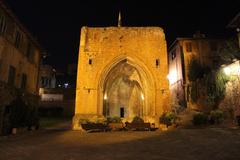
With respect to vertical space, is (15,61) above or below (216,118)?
above

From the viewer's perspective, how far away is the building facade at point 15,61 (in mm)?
13414

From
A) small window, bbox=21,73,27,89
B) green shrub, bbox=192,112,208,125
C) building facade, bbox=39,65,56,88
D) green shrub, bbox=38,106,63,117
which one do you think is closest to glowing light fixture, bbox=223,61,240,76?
green shrub, bbox=192,112,208,125

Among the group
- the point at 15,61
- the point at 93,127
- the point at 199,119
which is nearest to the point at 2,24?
the point at 15,61

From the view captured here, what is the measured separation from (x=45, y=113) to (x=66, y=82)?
2215 cm

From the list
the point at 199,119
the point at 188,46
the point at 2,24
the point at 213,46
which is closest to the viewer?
the point at 2,24

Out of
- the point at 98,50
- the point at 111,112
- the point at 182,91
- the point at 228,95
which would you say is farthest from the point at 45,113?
the point at 228,95

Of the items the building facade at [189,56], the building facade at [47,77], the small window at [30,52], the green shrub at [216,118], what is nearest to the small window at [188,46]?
the building facade at [189,56]

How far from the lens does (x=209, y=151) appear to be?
22.4 feet

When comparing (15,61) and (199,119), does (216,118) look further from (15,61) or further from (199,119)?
(15,61)

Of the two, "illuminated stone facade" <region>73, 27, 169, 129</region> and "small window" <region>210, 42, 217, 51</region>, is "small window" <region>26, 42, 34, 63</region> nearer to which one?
"illuminated stone facade" <region>73, 27, 169, 129</region>

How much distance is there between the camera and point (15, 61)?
602 inches

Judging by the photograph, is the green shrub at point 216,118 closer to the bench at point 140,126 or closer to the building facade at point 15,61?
the bench at point 140,126

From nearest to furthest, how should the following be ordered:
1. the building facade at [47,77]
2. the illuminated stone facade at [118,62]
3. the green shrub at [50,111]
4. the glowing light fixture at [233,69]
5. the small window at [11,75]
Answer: the small window at [11,75]
the glowing light fixture at [233,69]
the illuminated stone facade at [118,62]
the green shrub at [50,111]
the building facade at [47,77]

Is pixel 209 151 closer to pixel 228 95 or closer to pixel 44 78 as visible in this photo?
pixel 228 95
